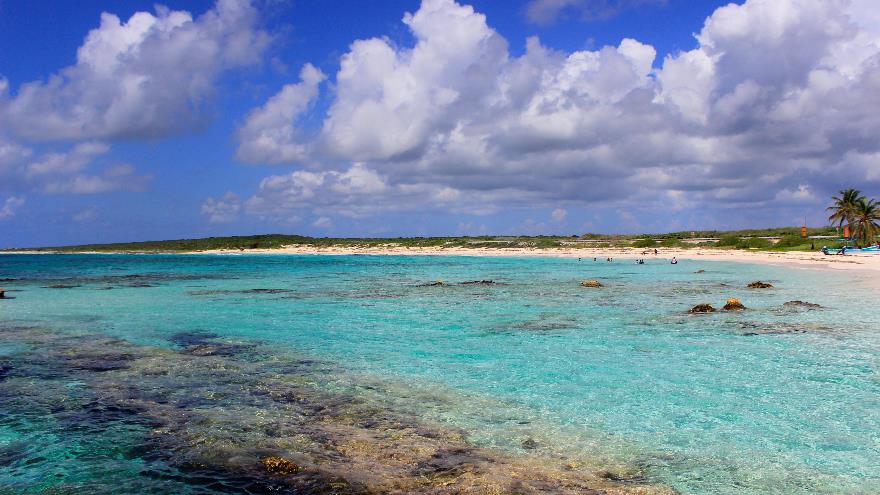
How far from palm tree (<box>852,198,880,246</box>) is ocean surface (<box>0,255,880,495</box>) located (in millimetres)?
70401

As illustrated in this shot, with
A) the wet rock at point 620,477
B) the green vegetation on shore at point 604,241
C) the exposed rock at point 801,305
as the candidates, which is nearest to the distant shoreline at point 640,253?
the green vegetation on shore at point 604,241

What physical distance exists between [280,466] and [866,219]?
97.7m

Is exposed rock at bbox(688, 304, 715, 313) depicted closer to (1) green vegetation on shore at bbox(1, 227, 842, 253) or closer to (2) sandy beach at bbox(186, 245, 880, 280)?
(2) sandy beach at bbox(186, 245, 880, 280)

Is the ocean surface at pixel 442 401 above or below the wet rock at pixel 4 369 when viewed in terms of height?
below

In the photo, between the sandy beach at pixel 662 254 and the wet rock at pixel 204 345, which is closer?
the wet rock at pixel 204 345

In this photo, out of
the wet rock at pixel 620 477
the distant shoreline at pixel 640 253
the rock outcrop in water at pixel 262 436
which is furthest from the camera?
the distant shoreline at pixel 640 253

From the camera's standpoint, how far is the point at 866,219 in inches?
3246

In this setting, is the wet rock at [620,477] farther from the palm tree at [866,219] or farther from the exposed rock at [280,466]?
the palm tree at [866,219]

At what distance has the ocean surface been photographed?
852cm

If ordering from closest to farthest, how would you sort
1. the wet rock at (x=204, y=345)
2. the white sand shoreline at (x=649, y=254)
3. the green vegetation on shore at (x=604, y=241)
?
1. the wet rock at (x=204, y=345)
2. the white sand shoreline at (x=649, y=254)
3. the green vegetation on shore at (x=604, y=241)

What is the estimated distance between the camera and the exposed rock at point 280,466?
8.37 metres

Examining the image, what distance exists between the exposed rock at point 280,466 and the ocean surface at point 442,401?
9cm

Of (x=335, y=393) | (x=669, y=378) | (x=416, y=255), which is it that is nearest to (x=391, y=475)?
(x=335, y=393)

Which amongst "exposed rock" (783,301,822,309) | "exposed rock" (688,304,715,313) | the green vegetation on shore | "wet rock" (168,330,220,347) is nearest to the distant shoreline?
the green vegetation on shore
